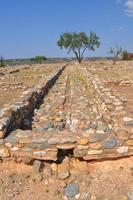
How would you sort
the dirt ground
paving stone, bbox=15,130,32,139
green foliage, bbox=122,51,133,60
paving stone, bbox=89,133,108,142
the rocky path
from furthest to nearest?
green foliage, bbox=122,51,133,60 → the rocky path → paving stone, bbox=15,130,32,139 → paving stone, bbox=89,133,108,142 → the dirt ground

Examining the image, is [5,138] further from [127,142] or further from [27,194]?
[127,142]

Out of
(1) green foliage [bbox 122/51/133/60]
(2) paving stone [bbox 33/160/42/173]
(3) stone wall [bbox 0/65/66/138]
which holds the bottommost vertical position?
(1) green foliage [bbox 122/51/133/60]

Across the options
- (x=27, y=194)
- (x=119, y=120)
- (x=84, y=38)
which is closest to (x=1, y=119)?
(x=27, y=194)

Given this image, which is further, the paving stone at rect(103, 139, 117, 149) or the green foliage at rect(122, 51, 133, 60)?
the green foliage at rect(122, 51, 133, 60)

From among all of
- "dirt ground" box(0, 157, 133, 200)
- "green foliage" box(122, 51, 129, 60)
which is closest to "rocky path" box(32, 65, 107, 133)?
"dirt ground" box(0, 157, 133, 200)

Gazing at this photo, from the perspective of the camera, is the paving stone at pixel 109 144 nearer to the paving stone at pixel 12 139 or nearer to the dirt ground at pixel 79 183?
the dirt ground at pixel 79 183

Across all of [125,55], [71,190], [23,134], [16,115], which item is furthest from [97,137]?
[125,55]

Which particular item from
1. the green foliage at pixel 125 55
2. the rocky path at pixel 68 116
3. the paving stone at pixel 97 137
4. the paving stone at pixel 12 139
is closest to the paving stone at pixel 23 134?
the paving stone at pixel 12 139

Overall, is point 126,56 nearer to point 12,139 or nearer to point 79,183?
point 12,139

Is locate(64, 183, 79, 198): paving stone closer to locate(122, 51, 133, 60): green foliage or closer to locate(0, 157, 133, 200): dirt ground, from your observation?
locate(0, 157, 133, 200): dirt ground

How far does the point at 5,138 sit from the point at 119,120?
2.15 meters

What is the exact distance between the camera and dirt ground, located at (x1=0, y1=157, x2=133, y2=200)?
462 cm

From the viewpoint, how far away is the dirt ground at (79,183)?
15.2ft

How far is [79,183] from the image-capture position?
494 cm
